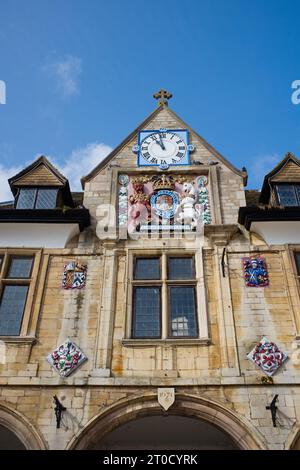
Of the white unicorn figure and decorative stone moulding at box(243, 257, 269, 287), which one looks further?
the white unicorn figure

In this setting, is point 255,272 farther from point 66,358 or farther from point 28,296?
point 28,296

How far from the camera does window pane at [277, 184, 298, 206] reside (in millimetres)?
11094

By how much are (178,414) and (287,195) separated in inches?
239

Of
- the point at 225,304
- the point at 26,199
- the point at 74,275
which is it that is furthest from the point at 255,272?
the point at 26,199

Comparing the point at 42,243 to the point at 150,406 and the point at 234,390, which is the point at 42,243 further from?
the point at 234,390

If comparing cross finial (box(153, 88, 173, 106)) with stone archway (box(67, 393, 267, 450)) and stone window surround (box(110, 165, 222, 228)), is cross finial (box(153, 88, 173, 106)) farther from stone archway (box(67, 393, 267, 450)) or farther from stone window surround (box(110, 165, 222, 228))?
stone archway (box(67, 393, 267, 450))

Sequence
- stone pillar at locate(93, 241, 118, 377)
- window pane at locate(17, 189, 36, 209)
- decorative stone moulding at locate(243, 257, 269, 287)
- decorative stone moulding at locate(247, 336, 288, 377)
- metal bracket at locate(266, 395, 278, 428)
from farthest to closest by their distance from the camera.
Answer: window pane at locate(17, 189, 36, 209), decorative stone moulding at locate(243, 257, 269, 287), stone pillar at locate(93, 241, 118, 377), decorative stone moulding at locate(247, 336, 288, 377), metal bracket at locate(266, 395, 278, 428)

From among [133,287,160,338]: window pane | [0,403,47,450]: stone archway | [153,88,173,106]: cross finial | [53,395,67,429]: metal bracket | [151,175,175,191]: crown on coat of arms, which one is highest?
[153,88,173,106]: cross finial

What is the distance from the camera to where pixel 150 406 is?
8164 mm

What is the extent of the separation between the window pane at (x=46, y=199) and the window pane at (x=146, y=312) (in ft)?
10.7

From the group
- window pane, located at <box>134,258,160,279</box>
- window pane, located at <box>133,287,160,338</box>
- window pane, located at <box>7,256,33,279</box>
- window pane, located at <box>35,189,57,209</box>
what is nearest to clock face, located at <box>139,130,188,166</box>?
window pane, located at <box>35,189,57,209</box>

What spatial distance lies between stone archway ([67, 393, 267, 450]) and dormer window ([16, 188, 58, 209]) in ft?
17.4

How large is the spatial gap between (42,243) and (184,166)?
14.4 ft

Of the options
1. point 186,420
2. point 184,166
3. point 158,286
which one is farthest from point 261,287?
point 184,166
